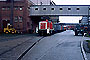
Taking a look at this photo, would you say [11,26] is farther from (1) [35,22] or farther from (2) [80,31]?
(2) [80,31]

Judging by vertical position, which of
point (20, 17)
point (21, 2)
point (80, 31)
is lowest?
point (80, 31)

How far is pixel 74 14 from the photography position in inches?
2343

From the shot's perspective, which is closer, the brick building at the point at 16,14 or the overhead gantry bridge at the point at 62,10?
the brick building at the point at 16,14

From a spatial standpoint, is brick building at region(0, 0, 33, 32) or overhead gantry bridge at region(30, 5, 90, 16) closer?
brick building at region(0, 0, 33, 32)

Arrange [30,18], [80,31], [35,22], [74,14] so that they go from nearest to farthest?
[80,31]
[74,14]
[30,18]
[35,22]

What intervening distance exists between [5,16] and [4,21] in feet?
4.83

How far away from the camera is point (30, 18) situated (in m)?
63.4

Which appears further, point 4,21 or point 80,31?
point 4,21

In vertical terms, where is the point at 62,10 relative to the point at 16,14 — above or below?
above

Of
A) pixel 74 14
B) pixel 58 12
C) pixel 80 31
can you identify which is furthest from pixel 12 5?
pixel 80 31

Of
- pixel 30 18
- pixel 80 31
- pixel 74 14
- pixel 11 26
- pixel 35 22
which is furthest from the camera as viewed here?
pixel 35 22

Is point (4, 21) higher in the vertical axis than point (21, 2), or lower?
lower

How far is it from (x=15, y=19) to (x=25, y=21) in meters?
2.94

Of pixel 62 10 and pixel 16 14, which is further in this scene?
pixel 62 10
